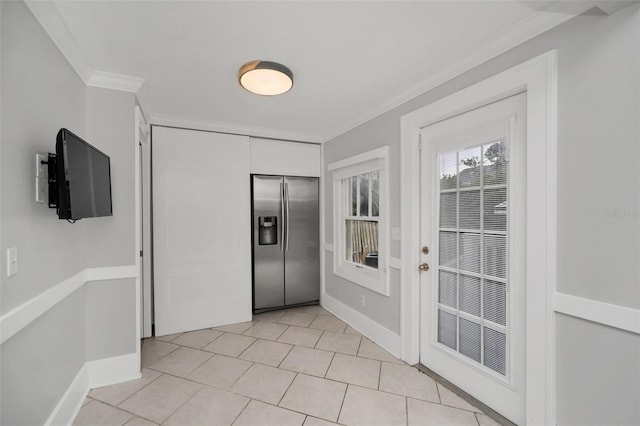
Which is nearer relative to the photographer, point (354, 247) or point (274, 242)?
point (354, 247)

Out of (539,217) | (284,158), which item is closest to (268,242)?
(284,158)

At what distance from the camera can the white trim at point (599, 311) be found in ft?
3.96

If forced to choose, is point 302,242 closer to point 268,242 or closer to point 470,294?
point 268,242

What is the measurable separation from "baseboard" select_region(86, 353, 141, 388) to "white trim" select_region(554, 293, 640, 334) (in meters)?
2.91

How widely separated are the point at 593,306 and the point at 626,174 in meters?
0.62

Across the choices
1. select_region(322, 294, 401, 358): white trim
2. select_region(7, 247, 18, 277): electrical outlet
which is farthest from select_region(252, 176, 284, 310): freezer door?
select_region(7, 247, 18, 277): electrical outlet

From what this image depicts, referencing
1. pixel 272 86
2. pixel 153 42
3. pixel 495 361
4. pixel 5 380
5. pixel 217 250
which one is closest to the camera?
pixel 5 380

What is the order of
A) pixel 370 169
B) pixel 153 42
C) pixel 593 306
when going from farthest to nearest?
1. pixel 370 169
2. pixel 153 42
3. pixel 593 306

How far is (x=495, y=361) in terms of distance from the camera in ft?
6.08

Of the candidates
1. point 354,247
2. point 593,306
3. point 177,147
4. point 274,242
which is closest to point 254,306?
point 274,242

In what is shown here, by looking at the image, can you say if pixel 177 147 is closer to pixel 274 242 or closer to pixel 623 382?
pixel 274 242

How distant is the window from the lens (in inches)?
109

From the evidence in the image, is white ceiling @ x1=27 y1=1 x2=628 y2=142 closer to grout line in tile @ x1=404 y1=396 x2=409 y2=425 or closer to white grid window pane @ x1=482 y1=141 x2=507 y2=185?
white grid window pane @ x1=482 y1=141 x2=507 y2=185

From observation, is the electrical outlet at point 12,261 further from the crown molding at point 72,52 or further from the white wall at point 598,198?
the white wall at point 598,198
